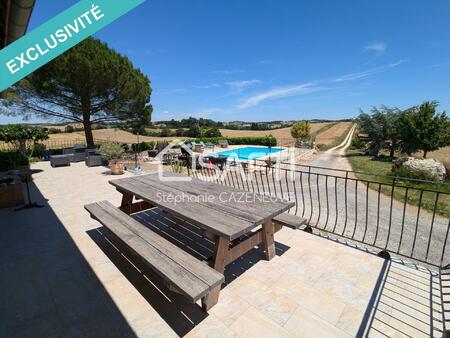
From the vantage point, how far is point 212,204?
2.16m

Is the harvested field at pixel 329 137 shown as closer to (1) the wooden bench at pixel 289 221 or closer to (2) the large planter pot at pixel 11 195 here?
(1) the wooden bench at pixel 289 221

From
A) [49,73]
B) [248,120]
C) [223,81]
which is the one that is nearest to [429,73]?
[223,81]

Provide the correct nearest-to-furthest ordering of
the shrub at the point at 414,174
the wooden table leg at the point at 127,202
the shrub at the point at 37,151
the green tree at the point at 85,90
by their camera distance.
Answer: the wooden table leg at the point at 127,202 → the shrub at the point at 414,174 → the green tree at the point at 85,90 → the shrub at the point at 37,151

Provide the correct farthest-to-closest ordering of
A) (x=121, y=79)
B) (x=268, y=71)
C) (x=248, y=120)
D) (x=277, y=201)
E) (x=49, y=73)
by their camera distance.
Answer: (x=248, y=120)
(x=268, y=71)
(x=121, y=79)
(x=49, y=73)
(x=277, y=201)

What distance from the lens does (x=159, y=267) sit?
1.51 meters

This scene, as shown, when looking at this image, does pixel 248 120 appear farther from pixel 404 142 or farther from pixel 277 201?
pixel 277 201

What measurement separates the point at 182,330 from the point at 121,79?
11.5 metres

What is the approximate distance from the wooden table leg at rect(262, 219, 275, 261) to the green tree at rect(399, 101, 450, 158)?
17403 mm

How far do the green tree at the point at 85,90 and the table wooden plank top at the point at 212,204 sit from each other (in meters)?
9.02

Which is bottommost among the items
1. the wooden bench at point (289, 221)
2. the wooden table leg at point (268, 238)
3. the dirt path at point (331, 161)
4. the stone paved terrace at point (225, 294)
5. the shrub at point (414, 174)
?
the dirt path at point (331, 161)

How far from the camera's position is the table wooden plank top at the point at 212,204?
1.76m

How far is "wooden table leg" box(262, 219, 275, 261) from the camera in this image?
89.2 inches

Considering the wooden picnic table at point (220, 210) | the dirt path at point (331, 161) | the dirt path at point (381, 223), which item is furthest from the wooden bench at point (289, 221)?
the dirt path at point (331, 161)

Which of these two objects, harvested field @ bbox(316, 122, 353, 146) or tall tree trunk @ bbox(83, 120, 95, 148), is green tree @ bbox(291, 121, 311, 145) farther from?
tall tree trunk @ bbox(83, 120, 95, 148)
